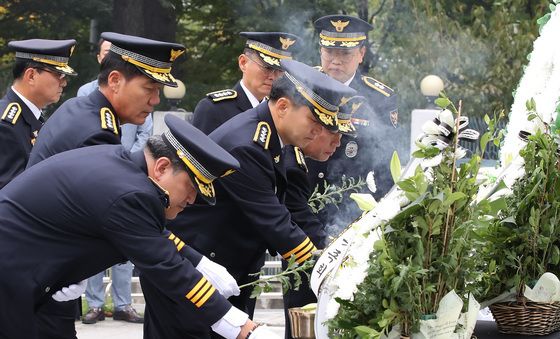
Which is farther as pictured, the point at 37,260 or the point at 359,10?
the point at 359,10

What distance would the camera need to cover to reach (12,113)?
6648mm

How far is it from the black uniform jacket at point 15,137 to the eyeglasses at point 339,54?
75.7 inches

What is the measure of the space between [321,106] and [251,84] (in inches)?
69.6

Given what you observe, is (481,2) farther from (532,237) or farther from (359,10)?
(532,237)

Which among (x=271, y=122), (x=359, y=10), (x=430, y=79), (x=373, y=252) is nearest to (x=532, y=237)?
(x=373, y=252)

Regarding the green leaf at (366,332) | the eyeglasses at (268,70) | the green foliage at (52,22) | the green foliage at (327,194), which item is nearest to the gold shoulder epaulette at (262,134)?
the green foliage at (327,194)

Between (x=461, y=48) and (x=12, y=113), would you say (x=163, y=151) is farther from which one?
(x=461, y=48)

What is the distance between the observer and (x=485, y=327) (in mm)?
4805

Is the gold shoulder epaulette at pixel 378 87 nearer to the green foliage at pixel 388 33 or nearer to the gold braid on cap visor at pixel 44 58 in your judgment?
the gold braid on cap visor at pixel 44 58

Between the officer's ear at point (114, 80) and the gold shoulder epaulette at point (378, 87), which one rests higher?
the officer's ear at point (114, 80)

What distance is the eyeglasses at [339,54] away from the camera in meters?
7.21

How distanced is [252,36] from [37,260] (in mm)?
3004

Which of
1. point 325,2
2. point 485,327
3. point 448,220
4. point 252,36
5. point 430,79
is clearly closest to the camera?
point 448,220

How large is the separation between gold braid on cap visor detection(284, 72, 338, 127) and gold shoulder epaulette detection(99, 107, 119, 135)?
0.89 m
